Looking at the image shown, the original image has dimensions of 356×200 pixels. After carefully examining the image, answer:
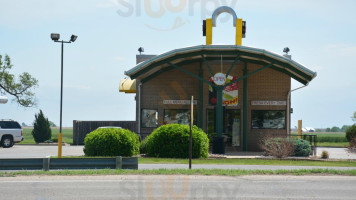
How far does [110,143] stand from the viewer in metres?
22.9

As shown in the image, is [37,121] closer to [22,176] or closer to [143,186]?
[22,176]

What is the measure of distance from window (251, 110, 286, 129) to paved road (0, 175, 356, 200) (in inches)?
611

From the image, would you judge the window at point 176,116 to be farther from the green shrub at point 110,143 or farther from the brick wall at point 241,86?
the green shrub at point 110,143

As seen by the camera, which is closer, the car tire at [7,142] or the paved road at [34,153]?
the paved road at [34,153]

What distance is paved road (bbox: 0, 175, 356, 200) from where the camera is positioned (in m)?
10.9

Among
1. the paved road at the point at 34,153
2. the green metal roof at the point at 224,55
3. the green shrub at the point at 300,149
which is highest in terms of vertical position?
the green metal roof at the point at 224,55

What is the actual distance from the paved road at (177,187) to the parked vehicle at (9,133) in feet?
80.2

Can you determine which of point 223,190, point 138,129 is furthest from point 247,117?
point 223,190

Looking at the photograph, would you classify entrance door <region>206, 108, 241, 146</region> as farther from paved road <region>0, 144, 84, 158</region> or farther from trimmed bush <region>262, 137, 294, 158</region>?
paved road <region>0, 144, 84, 158</region>

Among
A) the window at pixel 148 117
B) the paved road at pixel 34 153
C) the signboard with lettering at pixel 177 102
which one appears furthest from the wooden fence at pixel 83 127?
the signboard with lettering at pixel 177 102

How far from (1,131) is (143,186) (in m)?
27.6

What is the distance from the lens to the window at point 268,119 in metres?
30.7

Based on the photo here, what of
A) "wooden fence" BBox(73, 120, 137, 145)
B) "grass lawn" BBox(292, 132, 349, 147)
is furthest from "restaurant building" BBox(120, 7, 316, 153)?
"wooden fence" BBox(73, 120, 137, 145)

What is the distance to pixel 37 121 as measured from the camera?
47406 mm
